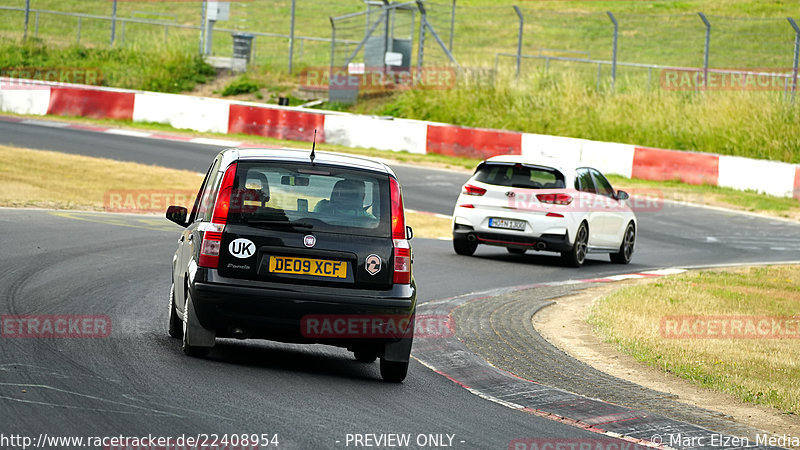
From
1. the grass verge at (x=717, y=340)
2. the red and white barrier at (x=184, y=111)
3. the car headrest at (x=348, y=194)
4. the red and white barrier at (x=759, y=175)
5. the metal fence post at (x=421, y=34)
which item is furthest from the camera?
the metal fence post at (x=421, y=34)

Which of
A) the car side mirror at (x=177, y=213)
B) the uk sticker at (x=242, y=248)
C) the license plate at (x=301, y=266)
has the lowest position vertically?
the license plate at (x=301, y=266)

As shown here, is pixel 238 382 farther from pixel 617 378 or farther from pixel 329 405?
pixel 617 378

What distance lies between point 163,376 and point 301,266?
1172 mm

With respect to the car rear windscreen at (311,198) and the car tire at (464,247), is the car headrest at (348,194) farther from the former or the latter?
the car tire at (464,247)

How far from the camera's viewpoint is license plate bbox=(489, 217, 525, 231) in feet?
54.7

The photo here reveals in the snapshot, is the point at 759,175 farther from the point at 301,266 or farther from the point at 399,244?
the point at 301,266

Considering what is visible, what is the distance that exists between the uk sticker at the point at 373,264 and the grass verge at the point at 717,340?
2843 mm

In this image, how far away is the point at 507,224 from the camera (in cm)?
1673

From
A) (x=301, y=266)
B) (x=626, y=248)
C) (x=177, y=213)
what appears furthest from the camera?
(x=626, y=248)

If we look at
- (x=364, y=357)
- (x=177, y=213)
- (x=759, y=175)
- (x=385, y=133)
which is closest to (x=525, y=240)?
(x=364, y=357)

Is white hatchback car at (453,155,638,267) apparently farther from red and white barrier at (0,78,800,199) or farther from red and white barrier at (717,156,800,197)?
red and white barrier at (0,78,800,199)

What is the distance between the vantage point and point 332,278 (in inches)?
314

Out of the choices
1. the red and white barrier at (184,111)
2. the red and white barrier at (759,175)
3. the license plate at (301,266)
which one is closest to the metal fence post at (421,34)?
the red and white barrier at (184,111)

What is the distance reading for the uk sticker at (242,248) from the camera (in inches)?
312
